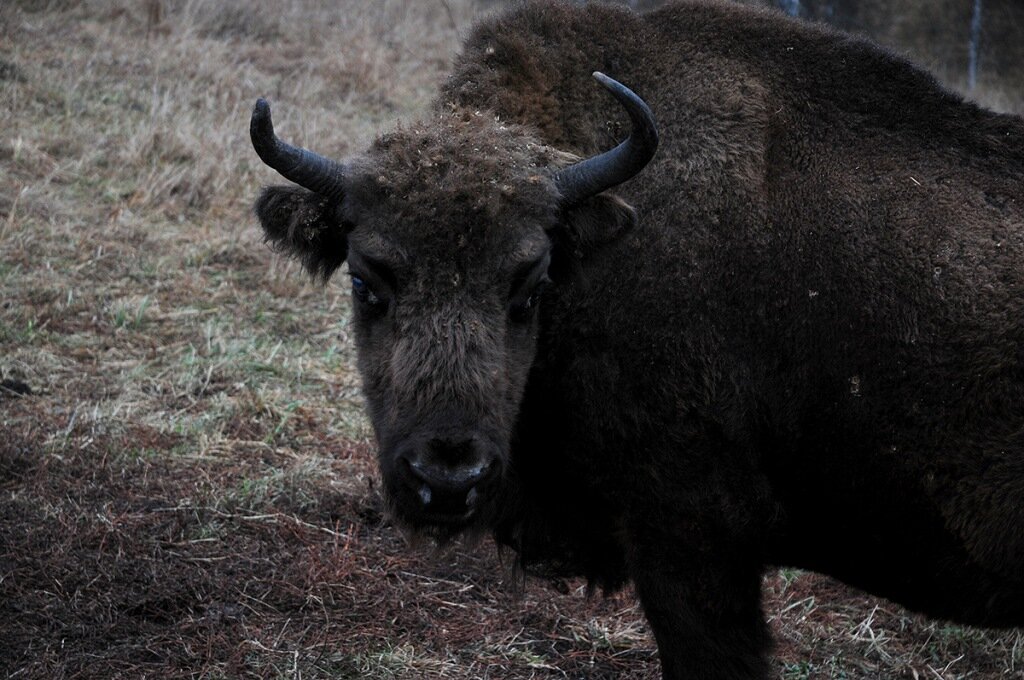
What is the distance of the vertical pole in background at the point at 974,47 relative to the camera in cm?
1970

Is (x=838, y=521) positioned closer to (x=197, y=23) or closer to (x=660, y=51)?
→ (x=660, y=51)

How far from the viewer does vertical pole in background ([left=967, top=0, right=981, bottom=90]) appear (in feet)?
64.6

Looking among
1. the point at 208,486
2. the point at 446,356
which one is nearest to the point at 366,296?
the point at 446,356

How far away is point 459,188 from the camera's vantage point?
367 centimetres

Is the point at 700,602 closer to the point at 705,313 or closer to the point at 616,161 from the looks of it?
the point at 705,313

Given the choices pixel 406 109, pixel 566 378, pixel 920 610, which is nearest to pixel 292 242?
pixel 566 378

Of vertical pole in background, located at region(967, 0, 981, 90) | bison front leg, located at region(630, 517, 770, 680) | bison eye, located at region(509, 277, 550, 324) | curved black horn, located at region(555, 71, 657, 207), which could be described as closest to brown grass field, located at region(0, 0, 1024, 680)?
bison front leg, located at region(630, 517, 770, 680)

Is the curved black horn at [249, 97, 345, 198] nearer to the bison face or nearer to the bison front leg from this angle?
the bison face

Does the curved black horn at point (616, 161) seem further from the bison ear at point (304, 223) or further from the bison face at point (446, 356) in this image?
the bison ear at point (304, 223)

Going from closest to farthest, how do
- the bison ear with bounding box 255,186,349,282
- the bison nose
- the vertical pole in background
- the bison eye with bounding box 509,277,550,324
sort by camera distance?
the bison nose, the bison eye with bounding box 509,277,550,324, the bison ear with bounding box 255,186,349,282, the vertical pole in background

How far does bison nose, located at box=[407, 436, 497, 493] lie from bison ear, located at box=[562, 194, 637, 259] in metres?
0.94

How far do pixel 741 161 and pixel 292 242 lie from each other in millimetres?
1835

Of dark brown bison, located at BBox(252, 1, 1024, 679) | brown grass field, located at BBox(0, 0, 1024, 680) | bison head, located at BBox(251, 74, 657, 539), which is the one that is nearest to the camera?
bison head, located at BBox(251, 74, 657, 539)

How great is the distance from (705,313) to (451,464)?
1.20 metres
